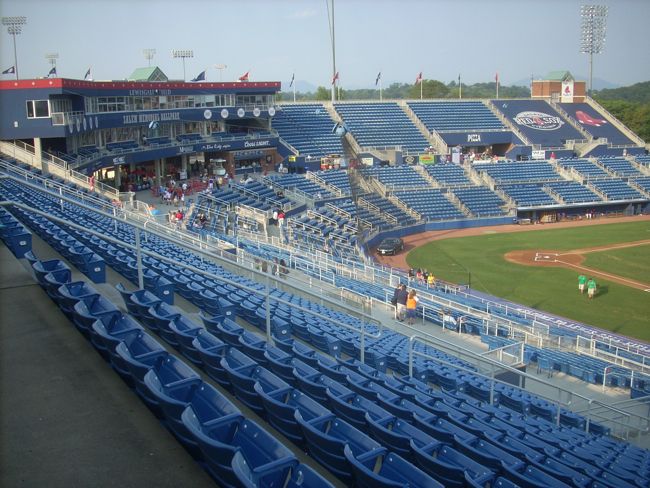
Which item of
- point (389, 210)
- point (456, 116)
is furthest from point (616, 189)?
point (389, 210)

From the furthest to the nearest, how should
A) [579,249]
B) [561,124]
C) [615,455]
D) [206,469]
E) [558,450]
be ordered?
[561,124] < [579,249] < [615,455] < [558,450] < [206,469]

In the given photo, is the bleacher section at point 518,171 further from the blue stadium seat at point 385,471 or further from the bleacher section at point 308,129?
the blue stadium seat at point 385,471

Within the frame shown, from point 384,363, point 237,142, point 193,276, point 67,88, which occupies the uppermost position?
point 67,88

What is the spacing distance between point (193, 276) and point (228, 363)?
22.2 ft

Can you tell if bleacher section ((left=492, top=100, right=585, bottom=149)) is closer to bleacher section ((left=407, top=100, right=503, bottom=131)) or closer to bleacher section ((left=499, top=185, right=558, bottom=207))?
bleacher section ((left=407, top=100, right=503, bottom=131))

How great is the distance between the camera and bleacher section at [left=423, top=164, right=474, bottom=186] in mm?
46250

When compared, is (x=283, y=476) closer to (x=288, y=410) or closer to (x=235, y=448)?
(x=235, y=448)

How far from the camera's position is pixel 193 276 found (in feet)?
40.8

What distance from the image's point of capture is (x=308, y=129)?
51.7 m

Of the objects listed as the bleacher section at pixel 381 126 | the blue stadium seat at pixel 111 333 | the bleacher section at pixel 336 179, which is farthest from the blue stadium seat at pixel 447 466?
the bleacher section at pixel 381 126

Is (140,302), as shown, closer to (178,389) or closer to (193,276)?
(178,389)

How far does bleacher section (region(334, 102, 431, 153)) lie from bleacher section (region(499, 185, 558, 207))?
10708 millimetres

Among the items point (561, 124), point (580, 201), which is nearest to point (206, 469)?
point (580, 201)

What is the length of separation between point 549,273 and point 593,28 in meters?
61.4
